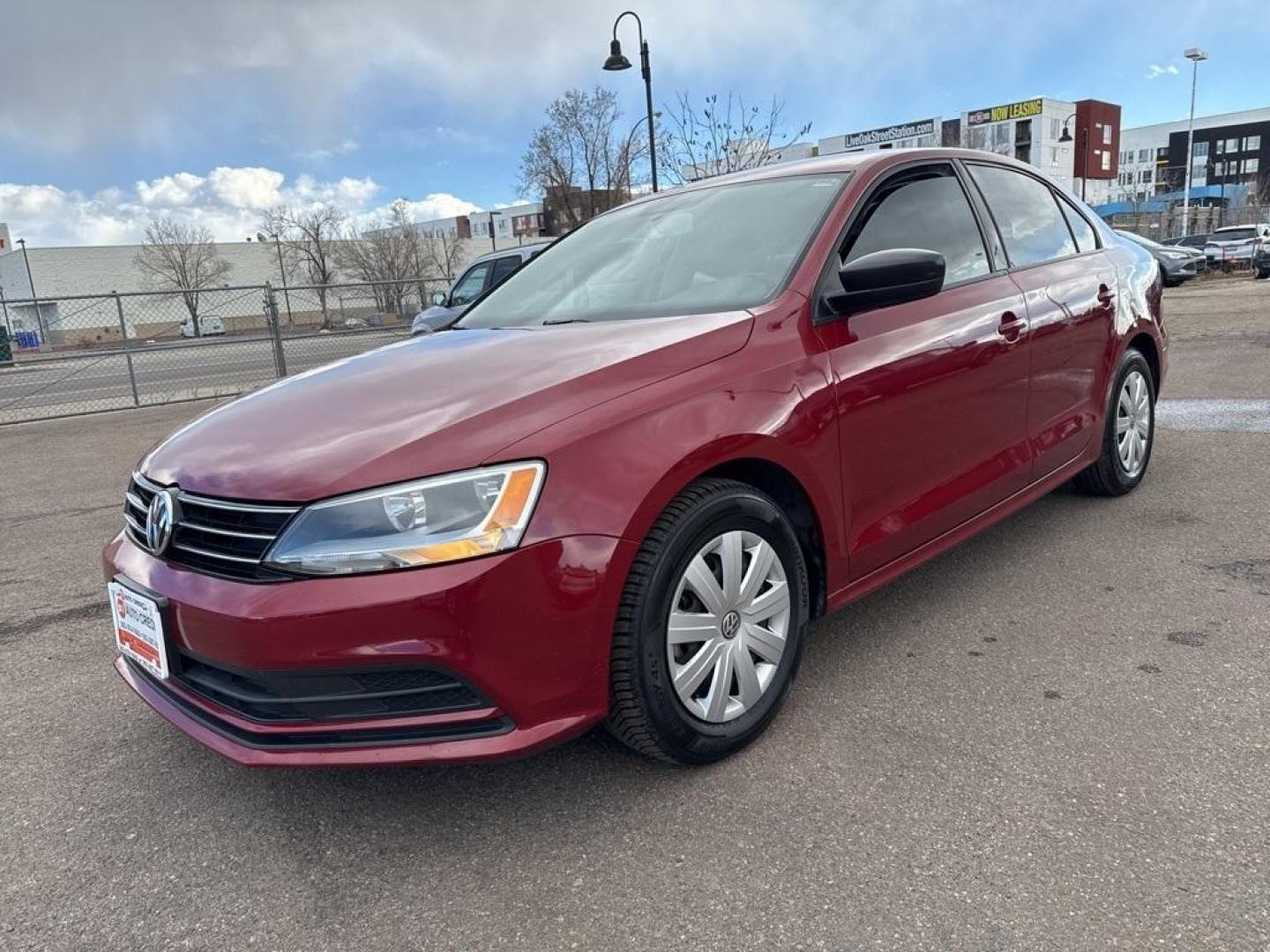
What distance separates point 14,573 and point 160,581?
3.25 m

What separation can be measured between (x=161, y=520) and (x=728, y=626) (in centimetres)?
147

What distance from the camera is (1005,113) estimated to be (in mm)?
75562

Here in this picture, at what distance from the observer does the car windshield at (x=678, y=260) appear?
2881 millimetres

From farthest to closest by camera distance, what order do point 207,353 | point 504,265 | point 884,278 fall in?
point 207,353 < point 504,265 < point 884,278

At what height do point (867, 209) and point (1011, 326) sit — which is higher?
point (867, 209)

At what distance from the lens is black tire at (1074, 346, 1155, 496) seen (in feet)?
14.1

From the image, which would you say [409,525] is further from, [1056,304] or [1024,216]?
[1024,216]

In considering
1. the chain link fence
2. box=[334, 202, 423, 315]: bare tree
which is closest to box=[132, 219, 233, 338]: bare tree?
box=[334, 202, 423, 315]: bare tree

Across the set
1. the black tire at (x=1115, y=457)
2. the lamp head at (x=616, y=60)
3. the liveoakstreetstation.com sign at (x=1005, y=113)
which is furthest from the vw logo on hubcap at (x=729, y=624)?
the liveoakstreetstation.com sign at (x=1005, y=113)

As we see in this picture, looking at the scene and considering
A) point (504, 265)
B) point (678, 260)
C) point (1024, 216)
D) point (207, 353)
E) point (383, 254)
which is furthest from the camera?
point (383, 254)

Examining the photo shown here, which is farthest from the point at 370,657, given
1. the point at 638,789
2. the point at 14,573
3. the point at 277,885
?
the point at 14,573

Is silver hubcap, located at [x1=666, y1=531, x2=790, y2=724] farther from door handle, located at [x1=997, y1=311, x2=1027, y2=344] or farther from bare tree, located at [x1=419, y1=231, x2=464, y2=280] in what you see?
bare tree, located at [x1=419, y1=231, x2=464, y2=280]

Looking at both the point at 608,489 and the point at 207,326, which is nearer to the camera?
the point at 608,489

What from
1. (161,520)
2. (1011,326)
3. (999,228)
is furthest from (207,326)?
(1011,326)
